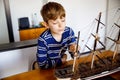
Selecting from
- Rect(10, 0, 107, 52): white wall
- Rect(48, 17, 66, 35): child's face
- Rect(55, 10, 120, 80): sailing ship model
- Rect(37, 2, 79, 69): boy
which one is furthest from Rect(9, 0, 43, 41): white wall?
Rect(55, 10, 120, 80): sailing ship model

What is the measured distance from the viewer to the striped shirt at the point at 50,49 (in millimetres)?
1070

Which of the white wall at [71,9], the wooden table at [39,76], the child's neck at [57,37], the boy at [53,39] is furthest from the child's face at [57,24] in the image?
the white wall at [71,9]

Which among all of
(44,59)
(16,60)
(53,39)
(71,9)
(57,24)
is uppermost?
(71,9)

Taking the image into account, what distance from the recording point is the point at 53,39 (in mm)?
1141

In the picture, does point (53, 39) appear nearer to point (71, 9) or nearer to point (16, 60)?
point (16, 60)

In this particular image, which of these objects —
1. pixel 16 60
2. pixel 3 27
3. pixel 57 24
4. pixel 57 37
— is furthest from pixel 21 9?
pixel 57 24

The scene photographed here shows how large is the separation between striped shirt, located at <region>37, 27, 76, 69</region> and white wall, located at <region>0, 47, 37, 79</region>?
0.42m

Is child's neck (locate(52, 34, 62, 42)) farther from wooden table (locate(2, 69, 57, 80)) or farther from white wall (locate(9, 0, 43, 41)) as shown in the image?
white wall (locate(9, 0, 43, 41))

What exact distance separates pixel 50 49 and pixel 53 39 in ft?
0.24

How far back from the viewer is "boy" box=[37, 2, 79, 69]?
3.22ft

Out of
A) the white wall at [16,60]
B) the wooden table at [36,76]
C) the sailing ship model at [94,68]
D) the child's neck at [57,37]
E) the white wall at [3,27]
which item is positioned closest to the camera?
the sailing ship model at [94,68]

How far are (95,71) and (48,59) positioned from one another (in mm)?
378

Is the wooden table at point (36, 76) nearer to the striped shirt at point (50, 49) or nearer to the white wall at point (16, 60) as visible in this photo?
the striped shirt at point (50, 49)

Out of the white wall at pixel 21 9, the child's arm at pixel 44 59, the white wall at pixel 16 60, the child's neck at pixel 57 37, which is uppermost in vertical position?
the white wall at pixel 21 9
